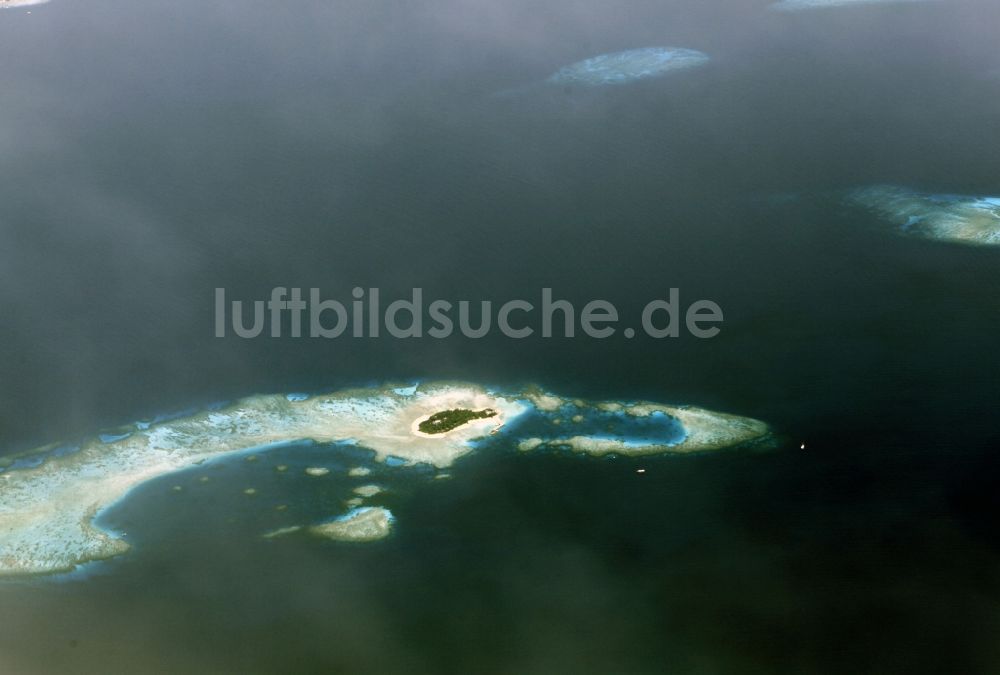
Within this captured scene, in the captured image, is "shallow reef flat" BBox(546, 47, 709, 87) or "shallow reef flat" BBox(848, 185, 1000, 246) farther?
"shallow reef flat" BBox(546, 47, 709, 87)

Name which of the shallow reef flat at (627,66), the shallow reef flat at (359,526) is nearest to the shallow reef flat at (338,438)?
the shallow reef flat at (359,526)

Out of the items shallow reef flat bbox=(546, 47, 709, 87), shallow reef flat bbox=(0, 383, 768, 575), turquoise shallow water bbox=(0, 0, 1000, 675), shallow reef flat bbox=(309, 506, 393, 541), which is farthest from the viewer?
shallow reef flat bbox=(546, 47, 709, 87)

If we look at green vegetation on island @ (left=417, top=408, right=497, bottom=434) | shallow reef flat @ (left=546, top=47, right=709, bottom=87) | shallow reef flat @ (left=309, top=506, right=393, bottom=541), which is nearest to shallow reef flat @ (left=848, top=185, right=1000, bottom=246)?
shallow reef flat @ (left=546, top=47, right=709, bottom=87)

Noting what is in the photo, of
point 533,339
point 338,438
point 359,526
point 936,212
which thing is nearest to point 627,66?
point 936,212

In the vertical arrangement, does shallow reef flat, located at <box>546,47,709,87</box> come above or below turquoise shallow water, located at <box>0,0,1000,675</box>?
above

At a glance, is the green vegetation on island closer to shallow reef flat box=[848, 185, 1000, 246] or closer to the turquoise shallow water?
the turquoise shallow water
